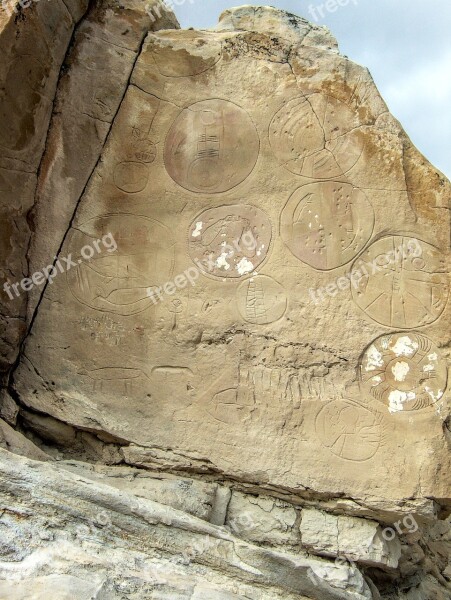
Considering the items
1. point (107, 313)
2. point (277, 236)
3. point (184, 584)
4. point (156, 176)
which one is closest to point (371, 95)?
point (277, 236)

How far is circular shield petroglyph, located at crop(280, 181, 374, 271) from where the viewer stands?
4555mm

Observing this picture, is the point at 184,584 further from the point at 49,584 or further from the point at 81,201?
the point at 81,201

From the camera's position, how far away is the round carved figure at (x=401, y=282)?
447 centimetres

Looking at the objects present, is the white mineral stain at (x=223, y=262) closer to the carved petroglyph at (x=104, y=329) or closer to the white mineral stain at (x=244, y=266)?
the white mineral stain at (x=244, y=266)

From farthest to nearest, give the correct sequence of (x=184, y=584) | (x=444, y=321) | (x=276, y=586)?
(x=444, y=321)
(x=276, y=586)
(x=184, y=584)

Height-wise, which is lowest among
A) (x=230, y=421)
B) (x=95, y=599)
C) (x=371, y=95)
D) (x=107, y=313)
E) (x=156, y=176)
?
(x=95, y=599)

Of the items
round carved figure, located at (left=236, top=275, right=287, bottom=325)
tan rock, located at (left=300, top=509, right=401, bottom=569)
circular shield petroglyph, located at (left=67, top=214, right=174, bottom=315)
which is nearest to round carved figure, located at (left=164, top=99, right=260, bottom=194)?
circular shield petroglyph, located at (left=67, top=214, right=174, bottom=315)

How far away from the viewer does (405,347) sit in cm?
446

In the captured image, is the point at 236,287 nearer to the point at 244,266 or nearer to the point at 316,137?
the point at 244,266

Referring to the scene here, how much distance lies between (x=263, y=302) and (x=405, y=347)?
0.92 metres

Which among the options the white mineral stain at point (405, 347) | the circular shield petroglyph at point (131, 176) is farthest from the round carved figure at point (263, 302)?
the circular shield petroglyph at point (131, 176)

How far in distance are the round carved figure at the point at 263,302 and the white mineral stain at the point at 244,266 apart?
0.08 meters

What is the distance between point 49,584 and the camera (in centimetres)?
312

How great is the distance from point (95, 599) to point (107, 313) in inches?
77.0
